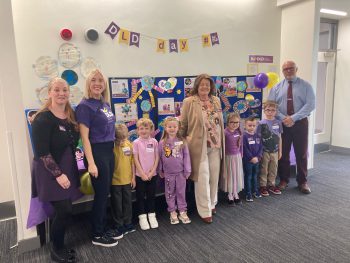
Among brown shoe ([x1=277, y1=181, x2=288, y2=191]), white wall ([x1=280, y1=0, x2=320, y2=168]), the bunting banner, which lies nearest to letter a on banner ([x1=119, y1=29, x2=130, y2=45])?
the bunting banner

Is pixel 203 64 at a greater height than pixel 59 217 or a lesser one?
greater

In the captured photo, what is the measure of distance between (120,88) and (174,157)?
3.35ft

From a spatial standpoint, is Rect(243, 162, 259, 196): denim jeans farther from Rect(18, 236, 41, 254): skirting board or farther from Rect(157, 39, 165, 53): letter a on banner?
Rect(18, 236, 41, 254): skirting board

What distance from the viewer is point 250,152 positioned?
3168mm

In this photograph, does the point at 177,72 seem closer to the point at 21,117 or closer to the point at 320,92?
the point at 21,117

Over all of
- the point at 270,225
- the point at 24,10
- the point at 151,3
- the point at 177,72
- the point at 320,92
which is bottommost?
the point at 270,225

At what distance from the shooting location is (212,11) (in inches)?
137

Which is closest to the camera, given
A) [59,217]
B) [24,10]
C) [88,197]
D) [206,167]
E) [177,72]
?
[59,217]

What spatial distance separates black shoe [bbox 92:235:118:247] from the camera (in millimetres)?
2365

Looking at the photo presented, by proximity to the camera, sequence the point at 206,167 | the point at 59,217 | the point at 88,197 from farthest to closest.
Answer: the point at 88,197 → the point at 206,167 → the point at 59,217

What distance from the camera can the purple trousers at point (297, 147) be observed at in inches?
134

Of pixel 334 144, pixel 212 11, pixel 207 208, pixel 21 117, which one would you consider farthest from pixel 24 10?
pixel 334 144

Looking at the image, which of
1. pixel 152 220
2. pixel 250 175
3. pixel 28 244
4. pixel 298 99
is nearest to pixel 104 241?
pixel 152 220

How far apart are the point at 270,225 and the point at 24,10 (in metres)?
3.06
